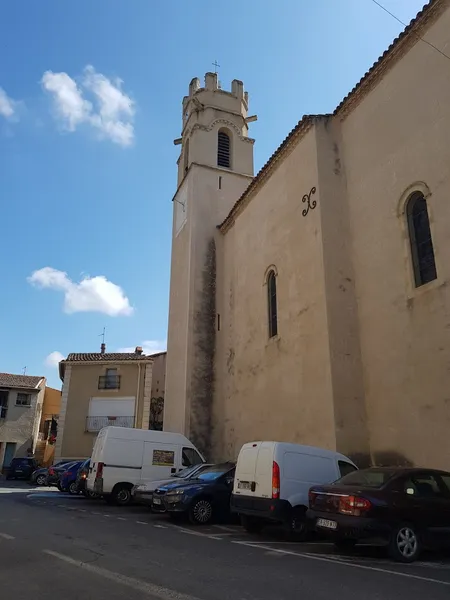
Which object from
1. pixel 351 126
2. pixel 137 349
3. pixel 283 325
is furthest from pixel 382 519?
pixel 137 349

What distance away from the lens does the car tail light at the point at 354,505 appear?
22.3ft

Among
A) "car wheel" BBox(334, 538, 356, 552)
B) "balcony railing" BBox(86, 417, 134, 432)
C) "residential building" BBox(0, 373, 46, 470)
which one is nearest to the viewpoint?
"car wheel" BBox(334, 538, 356, 552)

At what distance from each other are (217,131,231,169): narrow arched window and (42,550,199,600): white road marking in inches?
854

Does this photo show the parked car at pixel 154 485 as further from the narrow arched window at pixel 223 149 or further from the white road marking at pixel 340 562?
the narrow arched window at pixel 223 149

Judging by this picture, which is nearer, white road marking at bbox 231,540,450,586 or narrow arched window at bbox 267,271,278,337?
white road marking at bbox 231,540,450,586

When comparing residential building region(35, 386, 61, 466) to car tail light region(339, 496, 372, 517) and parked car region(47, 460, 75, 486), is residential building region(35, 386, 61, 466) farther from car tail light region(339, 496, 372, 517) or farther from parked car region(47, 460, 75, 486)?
car tail light region(339, 496, 372, 517)

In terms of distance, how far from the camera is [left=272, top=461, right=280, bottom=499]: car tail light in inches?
341

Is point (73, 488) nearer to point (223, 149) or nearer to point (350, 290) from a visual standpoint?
point (350, 290)

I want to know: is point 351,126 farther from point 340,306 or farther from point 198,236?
point 198,236

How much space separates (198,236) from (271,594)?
62.6ft

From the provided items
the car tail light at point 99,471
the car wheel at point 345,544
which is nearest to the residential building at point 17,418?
the car tail light at point 99,471

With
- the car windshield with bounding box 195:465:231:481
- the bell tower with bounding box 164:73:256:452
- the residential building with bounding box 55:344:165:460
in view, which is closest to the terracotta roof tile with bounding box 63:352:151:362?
the residential building with bounding box 55:344:165:460

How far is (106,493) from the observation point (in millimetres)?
14578

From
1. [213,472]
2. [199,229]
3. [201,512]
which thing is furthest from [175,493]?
[199,229]
